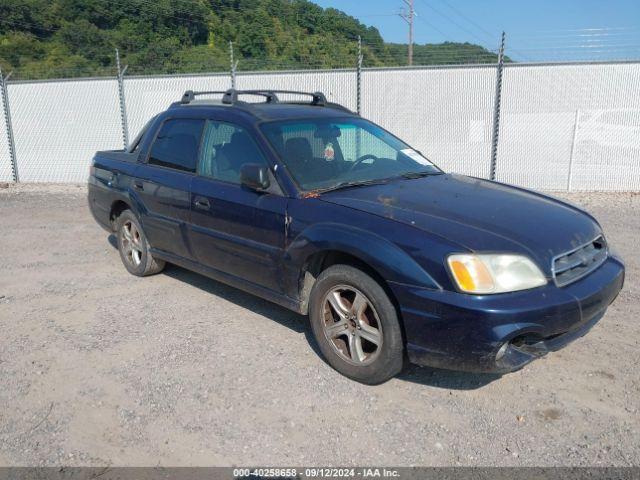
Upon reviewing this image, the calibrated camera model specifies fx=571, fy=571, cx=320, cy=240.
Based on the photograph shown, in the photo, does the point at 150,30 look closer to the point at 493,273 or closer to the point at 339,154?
the point at 339,154

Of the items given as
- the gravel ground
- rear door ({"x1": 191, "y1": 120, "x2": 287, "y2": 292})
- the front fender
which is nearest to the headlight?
the front fender

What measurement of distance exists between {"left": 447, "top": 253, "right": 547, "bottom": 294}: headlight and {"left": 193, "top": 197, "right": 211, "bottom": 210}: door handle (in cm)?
216

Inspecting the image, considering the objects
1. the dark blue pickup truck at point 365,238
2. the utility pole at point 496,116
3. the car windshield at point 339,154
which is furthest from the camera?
the utility pole at point 496,116

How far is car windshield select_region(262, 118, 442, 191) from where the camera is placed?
13.5 ft

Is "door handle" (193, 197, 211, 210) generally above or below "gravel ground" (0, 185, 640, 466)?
above

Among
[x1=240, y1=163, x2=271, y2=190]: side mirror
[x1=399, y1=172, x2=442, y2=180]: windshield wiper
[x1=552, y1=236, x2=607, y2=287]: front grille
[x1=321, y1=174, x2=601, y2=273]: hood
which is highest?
[x1=240, y1=163, x2=271, y2=190]: side mirror

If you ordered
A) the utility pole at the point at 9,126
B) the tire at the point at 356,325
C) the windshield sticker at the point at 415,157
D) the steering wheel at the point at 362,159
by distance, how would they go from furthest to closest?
the utility pole at the point at 9,126 → the windshield sticker at the point at 415,157 → the steering wheel at the point at 362,159 → the tire at the point at 356,325

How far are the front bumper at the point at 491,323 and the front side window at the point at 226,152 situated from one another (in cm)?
171

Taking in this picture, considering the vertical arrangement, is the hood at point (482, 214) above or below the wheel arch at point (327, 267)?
above

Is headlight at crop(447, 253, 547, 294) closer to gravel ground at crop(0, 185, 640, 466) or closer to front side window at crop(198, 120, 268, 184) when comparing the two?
gravel ground at crop(0, 185, 640, 466)

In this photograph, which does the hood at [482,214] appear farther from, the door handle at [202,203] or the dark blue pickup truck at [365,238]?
the door handle at [202,203]

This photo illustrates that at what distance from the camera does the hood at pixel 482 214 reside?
3.22 meters

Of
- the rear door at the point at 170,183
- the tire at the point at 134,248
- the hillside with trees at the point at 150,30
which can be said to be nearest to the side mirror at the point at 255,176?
the rear door at the point at 170,183

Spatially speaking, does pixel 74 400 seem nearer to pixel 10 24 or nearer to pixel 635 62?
pixel 635 62
